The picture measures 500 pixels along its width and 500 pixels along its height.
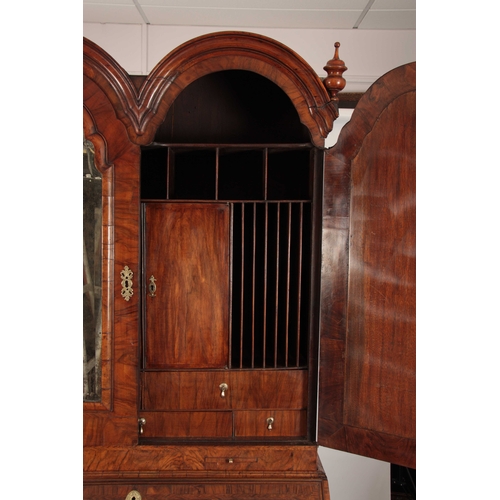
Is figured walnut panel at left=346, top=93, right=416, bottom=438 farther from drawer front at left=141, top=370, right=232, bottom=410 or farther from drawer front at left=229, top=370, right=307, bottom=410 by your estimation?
drawer front at left=141, top=370, right=232, bottom=410

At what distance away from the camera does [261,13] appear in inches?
67.6

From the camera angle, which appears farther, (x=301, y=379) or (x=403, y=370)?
(x=301, y=379)

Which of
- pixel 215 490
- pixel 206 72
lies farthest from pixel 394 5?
pixel 215 490

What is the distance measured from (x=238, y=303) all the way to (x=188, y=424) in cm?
32

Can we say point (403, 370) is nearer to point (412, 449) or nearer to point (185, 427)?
point (412, 449)

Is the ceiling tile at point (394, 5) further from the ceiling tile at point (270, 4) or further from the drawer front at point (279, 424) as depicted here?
the drawer front at point (279, 424)

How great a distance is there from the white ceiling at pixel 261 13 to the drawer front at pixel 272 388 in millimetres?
1181

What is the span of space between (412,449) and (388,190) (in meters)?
0.49

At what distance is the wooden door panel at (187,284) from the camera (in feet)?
3.77

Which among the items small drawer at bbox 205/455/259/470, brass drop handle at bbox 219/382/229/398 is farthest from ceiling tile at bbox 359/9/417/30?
small drawer at bbox 205/455/259/470

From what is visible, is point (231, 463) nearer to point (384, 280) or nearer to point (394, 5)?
point (384, 280)

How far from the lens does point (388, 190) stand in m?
0.95

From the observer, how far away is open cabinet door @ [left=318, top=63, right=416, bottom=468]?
928 millimetres
